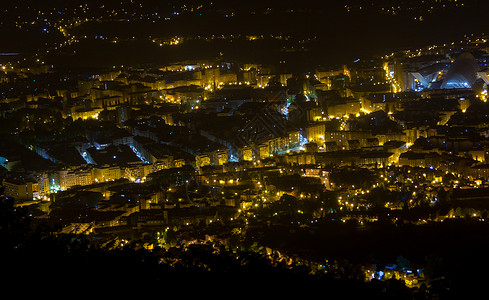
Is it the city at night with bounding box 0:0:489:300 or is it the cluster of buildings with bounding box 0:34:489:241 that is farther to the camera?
the cluster of buildings with bounding box 0:34:489:241

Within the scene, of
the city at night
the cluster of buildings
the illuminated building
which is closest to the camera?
the city at night

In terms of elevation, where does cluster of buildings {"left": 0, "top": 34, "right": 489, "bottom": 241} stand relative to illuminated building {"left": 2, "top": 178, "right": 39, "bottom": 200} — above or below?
above

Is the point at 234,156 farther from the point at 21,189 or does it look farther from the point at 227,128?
the point at 21,189

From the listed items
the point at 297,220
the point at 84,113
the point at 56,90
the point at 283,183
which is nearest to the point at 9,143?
the point at 84,113

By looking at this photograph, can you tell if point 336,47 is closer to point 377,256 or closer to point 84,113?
point 84,113

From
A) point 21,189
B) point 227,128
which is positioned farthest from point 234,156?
point 21,189

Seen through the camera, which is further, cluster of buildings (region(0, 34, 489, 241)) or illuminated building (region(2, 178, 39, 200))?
cluster of buildings (region(0, 34, 489, 241))

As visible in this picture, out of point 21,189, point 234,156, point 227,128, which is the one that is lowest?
point 21,189

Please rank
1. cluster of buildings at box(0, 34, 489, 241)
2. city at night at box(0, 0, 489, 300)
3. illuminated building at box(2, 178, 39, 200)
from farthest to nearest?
cluster of buildings at box(0, 34, 489, 241) → illuminated building at box(2, 178, 39, 200) → city at night at box(0, 0, 489, 300)
